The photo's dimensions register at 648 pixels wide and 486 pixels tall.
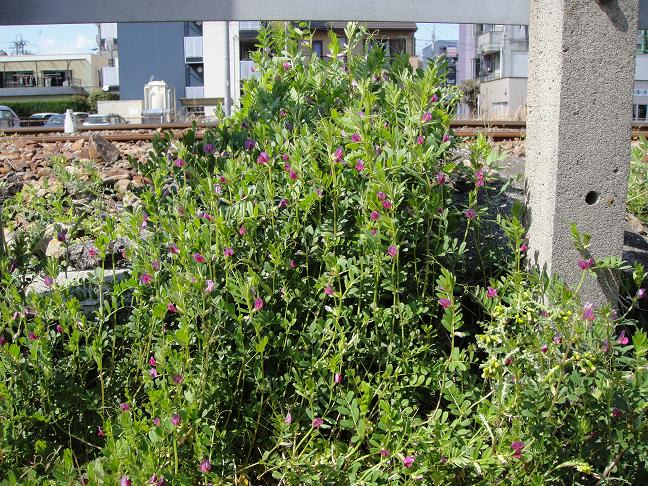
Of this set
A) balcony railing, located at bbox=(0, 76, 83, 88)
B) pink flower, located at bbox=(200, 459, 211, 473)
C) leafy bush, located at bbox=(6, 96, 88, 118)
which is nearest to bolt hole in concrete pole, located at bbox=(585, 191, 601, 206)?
pink flower, located at bbox=(200, 459, 211, 473)

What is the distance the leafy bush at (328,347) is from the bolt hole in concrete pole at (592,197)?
0.28 m

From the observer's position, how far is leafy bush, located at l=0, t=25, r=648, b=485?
2.37 metres

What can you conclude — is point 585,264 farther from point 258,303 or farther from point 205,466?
point 205,466

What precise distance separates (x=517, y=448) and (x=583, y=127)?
127 centimetres

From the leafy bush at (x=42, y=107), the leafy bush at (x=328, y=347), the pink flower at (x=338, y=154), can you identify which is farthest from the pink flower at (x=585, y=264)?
the leafy bush at (x=42, y=107)

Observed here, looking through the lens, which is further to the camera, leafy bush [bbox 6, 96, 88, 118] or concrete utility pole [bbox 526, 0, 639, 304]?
leafy bush [bbox 6, 96, 88, 118]

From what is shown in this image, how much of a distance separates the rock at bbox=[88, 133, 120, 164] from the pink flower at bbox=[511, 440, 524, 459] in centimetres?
561

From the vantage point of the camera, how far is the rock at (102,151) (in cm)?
717

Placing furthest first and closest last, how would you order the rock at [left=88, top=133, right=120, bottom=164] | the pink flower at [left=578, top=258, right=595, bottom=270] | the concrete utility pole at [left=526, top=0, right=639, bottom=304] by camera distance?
the rock at [left=88, top=133, right=120, bottom=164] < the concrete utility pole at [left=526, top=0, right=639, bottom=304] < the pink flower at [left=578, top=258, right=595, bottom=270]

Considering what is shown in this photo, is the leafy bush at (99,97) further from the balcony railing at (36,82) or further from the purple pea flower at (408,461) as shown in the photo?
the purple pea flower at (408,461)

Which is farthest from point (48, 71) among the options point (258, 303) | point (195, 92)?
point (258, 303)

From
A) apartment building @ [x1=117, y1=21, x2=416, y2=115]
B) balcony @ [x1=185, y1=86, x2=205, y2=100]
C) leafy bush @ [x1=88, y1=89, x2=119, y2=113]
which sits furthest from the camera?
leafy bush @ [x1=88, y1=89, x2=119, y2=113]

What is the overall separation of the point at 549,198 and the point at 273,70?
149 cm

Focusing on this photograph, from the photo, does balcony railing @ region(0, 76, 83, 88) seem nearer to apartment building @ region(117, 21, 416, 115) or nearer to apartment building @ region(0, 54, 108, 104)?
apartment building @ region(0, 54, 108, 104)
